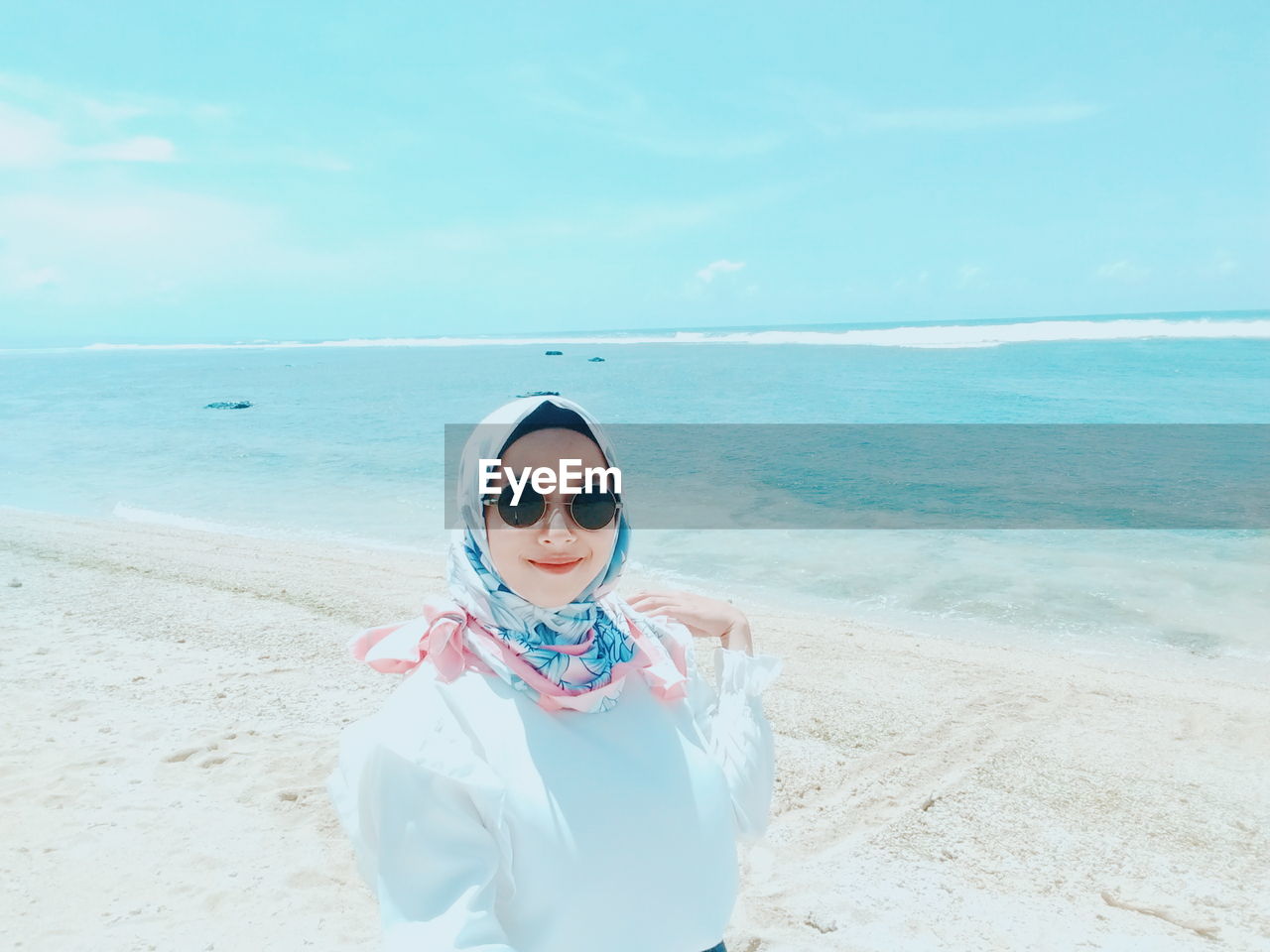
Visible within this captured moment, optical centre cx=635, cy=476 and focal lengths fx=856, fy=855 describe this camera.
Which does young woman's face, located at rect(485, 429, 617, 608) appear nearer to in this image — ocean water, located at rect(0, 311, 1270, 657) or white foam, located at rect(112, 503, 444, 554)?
ocean water, located at rect(0, 311, 1270, 657)

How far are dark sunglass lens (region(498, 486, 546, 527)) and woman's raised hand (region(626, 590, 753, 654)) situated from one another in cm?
37

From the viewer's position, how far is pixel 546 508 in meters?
1.46

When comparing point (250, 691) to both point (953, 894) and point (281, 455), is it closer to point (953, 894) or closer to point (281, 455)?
point (953, 894)

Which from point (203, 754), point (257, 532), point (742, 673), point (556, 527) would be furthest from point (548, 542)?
point (257, 532)

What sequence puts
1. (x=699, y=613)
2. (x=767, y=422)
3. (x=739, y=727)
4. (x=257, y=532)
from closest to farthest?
(x=739, y=727) < (x=699, y=613) < (x=257, y=532) < (x=767, y=422)

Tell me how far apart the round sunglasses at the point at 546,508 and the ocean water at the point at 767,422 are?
6.70 metres

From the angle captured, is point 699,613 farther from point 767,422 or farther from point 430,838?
point 767,422

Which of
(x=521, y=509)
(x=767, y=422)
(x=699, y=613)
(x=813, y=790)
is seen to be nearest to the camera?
(x=521, y=509)

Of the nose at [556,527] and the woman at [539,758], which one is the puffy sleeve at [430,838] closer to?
the woman at [539,758]

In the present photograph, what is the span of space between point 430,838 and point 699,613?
749 millimetres

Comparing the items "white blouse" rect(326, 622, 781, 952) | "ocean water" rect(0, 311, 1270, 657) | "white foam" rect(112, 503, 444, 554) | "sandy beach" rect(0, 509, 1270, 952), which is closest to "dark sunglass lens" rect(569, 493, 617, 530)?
"white blouse" rect(326, 622, 781, 952)

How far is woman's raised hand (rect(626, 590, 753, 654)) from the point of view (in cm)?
176


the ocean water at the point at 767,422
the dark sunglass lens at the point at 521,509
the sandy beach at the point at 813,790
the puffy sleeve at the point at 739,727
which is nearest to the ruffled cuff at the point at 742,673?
the puffy sleeve at the point at 739,727

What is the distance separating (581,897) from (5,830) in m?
3.72
